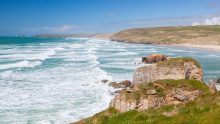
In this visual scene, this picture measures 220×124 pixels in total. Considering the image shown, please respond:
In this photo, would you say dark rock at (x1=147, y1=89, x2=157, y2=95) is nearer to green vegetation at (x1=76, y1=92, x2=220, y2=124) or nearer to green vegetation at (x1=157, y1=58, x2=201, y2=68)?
green vegetation at (x1=76, y1=92, x2=220, y2=124)

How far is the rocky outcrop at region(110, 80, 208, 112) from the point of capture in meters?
19.6

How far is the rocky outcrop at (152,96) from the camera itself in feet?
64.2

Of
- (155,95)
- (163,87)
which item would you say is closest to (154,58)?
(163,87)

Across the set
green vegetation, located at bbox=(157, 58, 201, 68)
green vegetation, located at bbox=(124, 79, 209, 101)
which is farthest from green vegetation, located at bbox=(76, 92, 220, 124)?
green vegetation, located at bbox=(157, 58, 201, 68)

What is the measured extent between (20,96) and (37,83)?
839cm

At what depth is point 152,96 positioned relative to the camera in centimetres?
1967

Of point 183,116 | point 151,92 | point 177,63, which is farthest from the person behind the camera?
point 177,63

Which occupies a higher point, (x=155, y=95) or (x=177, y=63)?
(x=177, y=63)

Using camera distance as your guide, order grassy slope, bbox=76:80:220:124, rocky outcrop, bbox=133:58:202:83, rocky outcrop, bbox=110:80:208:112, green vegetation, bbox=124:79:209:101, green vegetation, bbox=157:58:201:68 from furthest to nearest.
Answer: green vegetation, bbox=157:58:201:68 < rocky outcrop, bbox=133:58:202:83 < green vegetation, bbox=124:79:209:101 < rocky outcrop, bbox=110:80:208:112 < grassy slope, bbox=76:80:220:124

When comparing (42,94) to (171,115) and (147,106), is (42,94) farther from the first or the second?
(171,115)

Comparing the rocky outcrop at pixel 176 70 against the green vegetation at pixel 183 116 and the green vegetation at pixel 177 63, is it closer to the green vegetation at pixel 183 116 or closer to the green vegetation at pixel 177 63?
the green vegetation at pixel 177 63

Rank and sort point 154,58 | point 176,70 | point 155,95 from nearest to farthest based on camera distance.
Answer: point 155,95 < point 176,70 < point 154,58

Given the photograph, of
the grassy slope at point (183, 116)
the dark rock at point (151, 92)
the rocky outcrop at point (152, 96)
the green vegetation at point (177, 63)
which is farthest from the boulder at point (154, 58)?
the grassy slope at point (183, 116)

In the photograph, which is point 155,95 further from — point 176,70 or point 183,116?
point 176,70
